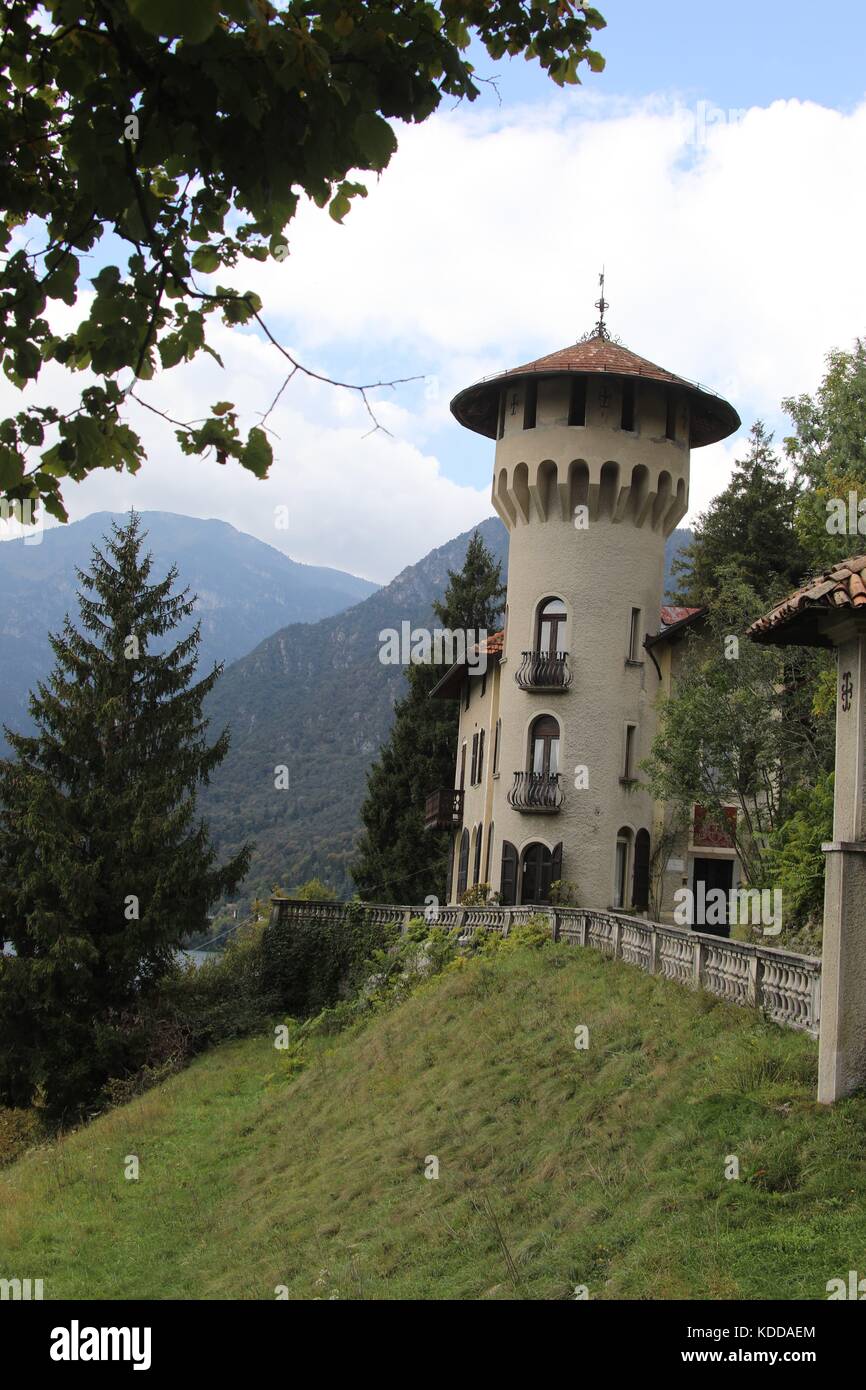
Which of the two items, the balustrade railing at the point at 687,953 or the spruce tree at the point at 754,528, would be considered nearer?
the balustrade railing at the point at 687,953

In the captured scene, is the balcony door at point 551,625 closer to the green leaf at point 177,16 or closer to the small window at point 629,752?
the small window at point 629,752

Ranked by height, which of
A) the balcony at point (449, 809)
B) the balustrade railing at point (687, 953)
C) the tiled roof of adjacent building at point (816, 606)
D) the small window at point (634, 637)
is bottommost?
the balustrade railing at point (687, 953)

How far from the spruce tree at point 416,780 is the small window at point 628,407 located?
16599 mm

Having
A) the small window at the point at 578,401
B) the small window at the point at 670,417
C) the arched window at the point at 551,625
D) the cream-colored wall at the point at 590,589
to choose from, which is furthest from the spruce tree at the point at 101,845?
the small window at the point at 670,417

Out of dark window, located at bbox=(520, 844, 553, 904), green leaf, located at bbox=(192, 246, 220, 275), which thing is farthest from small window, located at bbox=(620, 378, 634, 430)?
green leaf, located at bbox=(192, 246, 220, 275)

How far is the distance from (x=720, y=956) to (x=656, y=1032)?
143cm

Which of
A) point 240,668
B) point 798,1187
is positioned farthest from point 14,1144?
point 240,668

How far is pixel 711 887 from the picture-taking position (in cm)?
3644

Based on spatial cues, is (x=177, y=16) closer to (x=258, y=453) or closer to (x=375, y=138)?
(x=375, y=138)

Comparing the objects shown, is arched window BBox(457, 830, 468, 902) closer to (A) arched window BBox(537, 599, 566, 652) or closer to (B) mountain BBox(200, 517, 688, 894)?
(A) arched window BBox(537, 599, 566, 652)

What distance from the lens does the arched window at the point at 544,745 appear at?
3603 centimetres

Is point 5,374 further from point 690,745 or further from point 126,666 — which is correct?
point 126,666

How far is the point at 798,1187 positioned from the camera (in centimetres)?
1177

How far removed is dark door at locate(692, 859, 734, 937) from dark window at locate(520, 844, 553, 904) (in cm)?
402
